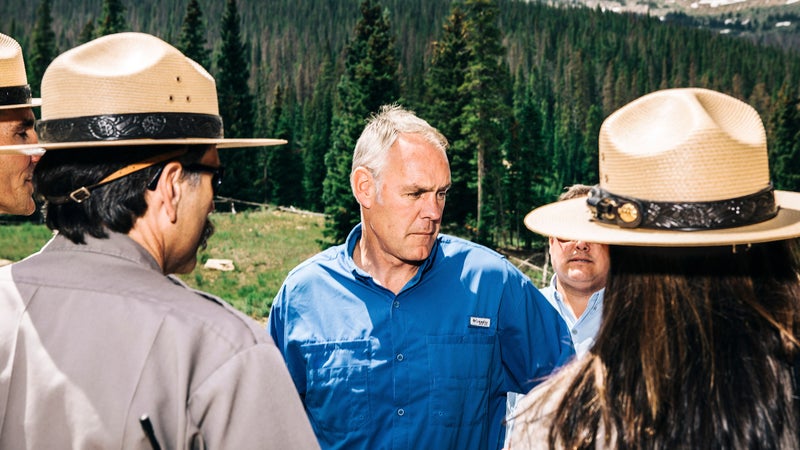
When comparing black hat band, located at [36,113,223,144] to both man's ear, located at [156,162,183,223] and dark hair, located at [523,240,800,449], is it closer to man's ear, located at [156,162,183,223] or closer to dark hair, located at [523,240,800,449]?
man's ear, located at [156,162,183,223]

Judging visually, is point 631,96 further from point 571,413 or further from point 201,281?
point 571,413

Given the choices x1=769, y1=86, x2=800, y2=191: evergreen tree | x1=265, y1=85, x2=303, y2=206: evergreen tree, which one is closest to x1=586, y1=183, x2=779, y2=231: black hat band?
x1=769, y1=86, x2=800, y2=191: evergreen tree

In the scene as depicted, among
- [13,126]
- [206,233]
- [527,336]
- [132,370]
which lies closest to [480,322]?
[527,336]

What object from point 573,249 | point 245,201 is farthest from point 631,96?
point 573,249

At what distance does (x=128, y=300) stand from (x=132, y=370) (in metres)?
0.18

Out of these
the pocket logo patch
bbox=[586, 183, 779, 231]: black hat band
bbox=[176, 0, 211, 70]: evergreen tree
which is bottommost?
bbox=[176, 0, 211, 70]: evergreen tree

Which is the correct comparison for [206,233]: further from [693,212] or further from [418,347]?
[418,347]

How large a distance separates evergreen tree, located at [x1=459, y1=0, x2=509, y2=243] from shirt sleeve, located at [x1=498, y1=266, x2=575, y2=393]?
1545 inches

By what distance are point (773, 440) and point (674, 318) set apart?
0.36 m

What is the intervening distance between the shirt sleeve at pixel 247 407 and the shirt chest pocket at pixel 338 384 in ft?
5.62

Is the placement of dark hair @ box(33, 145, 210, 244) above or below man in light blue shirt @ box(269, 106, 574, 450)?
above

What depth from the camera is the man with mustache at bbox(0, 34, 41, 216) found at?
13.7 feet

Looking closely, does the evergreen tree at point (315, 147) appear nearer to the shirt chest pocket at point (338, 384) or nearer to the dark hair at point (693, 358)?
the shirt chest pocket at point (338, 384)

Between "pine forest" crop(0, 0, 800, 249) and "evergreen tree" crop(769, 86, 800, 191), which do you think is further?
"evergreen tree" crop(769, 86, 800, 191)
